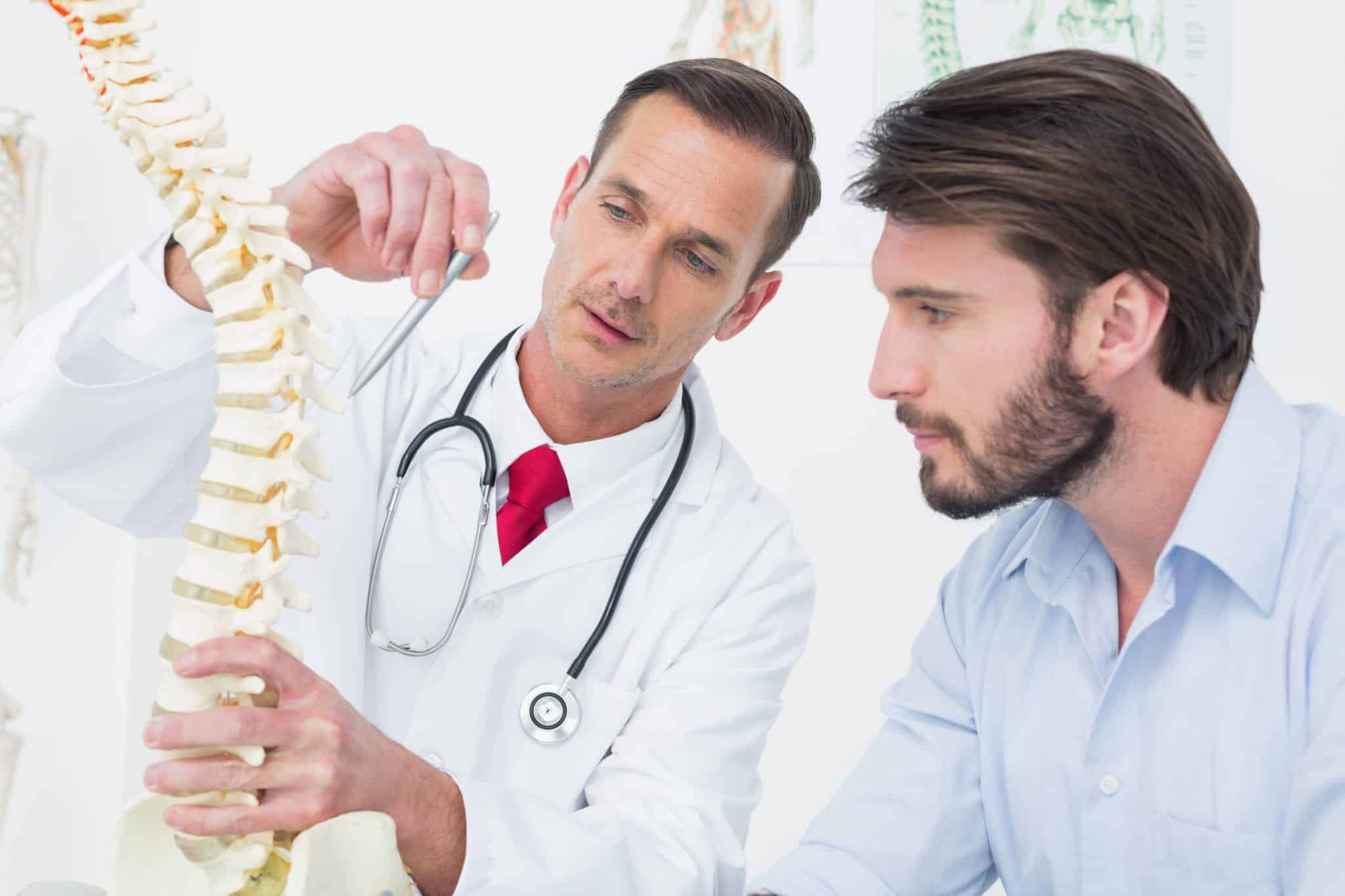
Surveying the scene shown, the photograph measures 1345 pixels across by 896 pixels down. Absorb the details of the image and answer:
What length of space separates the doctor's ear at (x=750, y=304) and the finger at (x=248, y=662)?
89 centimetres

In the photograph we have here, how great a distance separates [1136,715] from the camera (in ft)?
3.81

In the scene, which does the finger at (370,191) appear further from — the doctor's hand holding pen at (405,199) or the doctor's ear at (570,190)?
the doctor's ear at (570,190)

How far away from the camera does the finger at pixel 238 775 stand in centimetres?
74

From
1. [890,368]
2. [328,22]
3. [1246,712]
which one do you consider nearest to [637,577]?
[890,368]

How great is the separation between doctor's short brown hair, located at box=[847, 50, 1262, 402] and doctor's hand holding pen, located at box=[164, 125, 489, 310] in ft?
1.26

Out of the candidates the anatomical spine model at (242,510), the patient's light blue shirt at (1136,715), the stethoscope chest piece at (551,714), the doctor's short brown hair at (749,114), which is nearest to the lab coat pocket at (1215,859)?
the patient's light blue shirt at (1136,715)

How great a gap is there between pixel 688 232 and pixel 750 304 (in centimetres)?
24

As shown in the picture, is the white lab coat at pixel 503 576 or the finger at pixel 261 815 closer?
the finger at pixel 261 815

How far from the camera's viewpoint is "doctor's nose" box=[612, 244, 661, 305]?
4.58 ft

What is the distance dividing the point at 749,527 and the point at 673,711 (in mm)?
275

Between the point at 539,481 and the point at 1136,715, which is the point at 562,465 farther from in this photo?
the point at 1136,715

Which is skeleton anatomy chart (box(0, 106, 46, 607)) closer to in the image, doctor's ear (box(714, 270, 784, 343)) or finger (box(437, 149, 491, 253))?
doctor's ear (box(714, 270, 784, 343))

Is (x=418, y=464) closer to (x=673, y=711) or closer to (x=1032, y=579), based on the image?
(x=673, y=711)

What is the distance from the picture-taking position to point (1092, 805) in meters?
1.17
